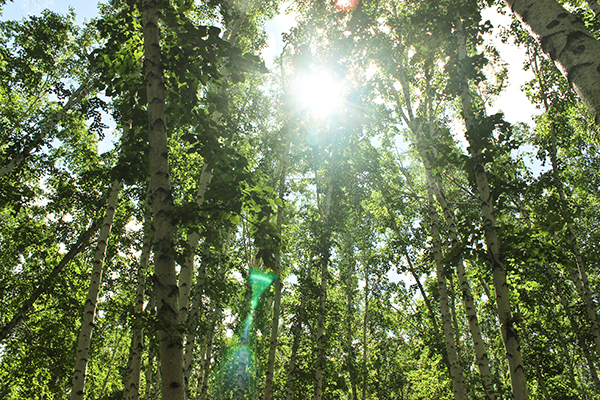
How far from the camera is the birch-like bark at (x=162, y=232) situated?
2164 mm

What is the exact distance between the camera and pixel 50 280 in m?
8.96

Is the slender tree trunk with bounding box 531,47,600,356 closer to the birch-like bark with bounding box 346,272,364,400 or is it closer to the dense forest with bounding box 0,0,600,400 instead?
the dense forest with bounding box 0,0,600,400

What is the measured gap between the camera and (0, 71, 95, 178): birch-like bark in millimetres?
9027

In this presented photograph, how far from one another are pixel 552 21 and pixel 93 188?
41.0 feet

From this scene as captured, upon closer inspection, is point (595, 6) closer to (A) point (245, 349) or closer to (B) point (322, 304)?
(B) point (322, 304)

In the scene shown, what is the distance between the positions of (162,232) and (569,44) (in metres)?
2.90

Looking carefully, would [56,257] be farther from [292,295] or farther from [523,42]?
[523,42]

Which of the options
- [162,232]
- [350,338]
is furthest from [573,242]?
[350,338]

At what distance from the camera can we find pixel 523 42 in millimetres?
11062

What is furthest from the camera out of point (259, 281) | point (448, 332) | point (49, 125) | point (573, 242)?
point (259, 281)

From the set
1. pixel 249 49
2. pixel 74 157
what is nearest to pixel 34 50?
pixel 74 157

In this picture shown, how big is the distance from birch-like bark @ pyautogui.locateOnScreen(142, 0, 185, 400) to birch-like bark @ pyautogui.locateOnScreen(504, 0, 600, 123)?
269 cm

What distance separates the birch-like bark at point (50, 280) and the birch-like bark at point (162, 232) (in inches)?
354

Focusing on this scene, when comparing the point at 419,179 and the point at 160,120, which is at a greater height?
the point at 419,179
